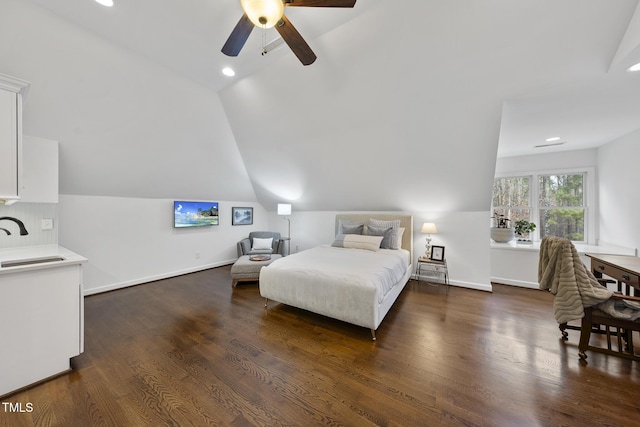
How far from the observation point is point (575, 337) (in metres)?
2.25

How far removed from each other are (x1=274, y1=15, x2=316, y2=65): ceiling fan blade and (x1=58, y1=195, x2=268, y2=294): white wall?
3.85 m

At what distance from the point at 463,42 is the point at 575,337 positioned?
3.17 meters

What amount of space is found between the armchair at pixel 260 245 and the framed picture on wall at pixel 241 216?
1.23ft

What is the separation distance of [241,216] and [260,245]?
104cm

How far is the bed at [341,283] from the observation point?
2256mm

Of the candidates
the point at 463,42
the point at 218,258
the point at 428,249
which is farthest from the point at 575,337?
the point at 218,258

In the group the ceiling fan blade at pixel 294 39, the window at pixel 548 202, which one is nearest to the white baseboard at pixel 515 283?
the window at pixel 548 202

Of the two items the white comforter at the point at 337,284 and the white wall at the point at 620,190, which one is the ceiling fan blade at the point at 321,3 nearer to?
the white comforter at the point at 337,284

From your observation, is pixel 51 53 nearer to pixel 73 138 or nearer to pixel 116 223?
pixel 73 138

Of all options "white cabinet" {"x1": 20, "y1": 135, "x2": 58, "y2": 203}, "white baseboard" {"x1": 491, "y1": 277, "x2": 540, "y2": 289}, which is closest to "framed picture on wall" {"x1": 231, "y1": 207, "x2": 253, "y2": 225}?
"white cabinet" {"x1": 20, "y1": 135, "x2": 58, "y2": 203}

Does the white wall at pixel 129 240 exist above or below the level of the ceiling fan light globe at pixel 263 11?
below

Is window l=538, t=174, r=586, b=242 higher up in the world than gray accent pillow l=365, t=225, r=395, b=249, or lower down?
higher up

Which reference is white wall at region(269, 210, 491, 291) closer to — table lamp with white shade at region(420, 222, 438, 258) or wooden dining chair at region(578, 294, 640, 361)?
table lamp with white shade at region(420, 222, 438, 258)

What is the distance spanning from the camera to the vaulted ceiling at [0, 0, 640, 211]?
1937 millimetres
